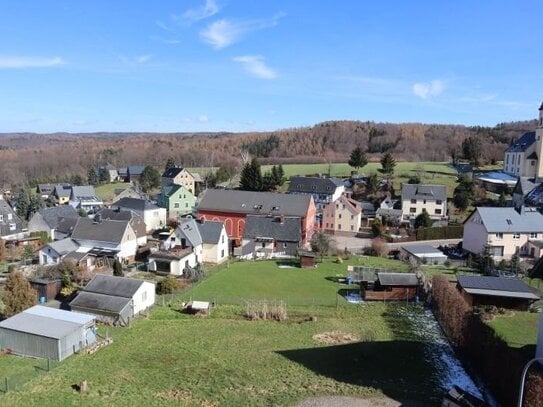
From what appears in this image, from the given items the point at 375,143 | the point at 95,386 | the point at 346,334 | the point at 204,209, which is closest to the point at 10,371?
the point at 95,386

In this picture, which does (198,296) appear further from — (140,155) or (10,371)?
(140,155)

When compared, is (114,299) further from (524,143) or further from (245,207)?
(524,143)

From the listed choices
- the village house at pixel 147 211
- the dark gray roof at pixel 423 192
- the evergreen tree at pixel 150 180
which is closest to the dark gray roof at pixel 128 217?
the village house at pixel 147 211

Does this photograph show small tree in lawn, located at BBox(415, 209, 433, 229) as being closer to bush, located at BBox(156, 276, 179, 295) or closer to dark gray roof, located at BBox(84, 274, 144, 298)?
bush, located at BBox(156, 276, 179, 295)

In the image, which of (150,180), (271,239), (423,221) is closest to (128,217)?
(271,239)

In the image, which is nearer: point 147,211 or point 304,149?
point 147,211

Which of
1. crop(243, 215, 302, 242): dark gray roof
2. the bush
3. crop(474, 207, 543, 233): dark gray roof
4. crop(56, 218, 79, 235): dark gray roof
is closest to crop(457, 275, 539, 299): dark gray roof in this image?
crop(474, 207, 543, 233): dark gray roof
